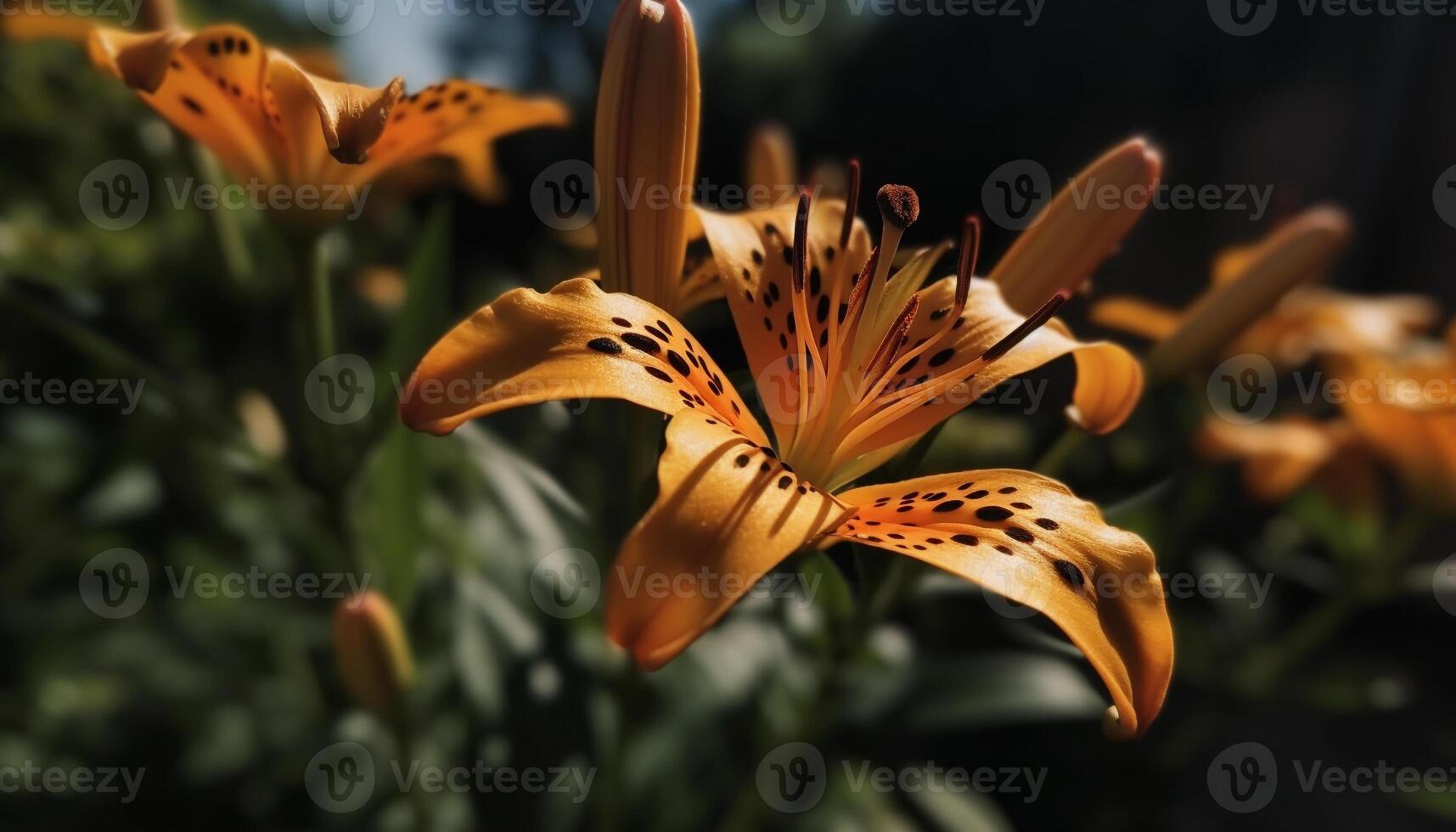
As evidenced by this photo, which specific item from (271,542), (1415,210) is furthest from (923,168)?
(271,542)

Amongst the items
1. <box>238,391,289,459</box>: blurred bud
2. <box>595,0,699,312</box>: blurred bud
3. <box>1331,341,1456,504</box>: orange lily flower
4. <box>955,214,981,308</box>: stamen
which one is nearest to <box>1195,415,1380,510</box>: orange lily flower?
<box>1331,341,1456,504</box>: orange lily flower

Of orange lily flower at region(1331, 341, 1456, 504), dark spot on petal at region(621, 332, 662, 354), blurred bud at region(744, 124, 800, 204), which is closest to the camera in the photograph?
dark spot on petal at region(621, 332, 662, 354)

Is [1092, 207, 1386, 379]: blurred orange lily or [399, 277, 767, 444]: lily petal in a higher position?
[399, 277, 767, 444]: lily petal

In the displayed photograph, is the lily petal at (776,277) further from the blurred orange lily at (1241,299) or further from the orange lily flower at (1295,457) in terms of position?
the orange lily flower at (1295,457)

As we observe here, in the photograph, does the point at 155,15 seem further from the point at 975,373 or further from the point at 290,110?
the point at 975,373

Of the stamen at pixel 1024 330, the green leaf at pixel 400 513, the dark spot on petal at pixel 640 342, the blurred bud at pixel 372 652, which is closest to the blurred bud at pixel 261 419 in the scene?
the green leaf at pixel 400 513

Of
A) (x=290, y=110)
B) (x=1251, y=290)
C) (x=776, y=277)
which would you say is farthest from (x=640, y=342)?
(x=1251, y=290)

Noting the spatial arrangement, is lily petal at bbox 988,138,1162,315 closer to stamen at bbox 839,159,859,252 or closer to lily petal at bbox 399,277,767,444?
stamen at bbox 839,159,859,252
